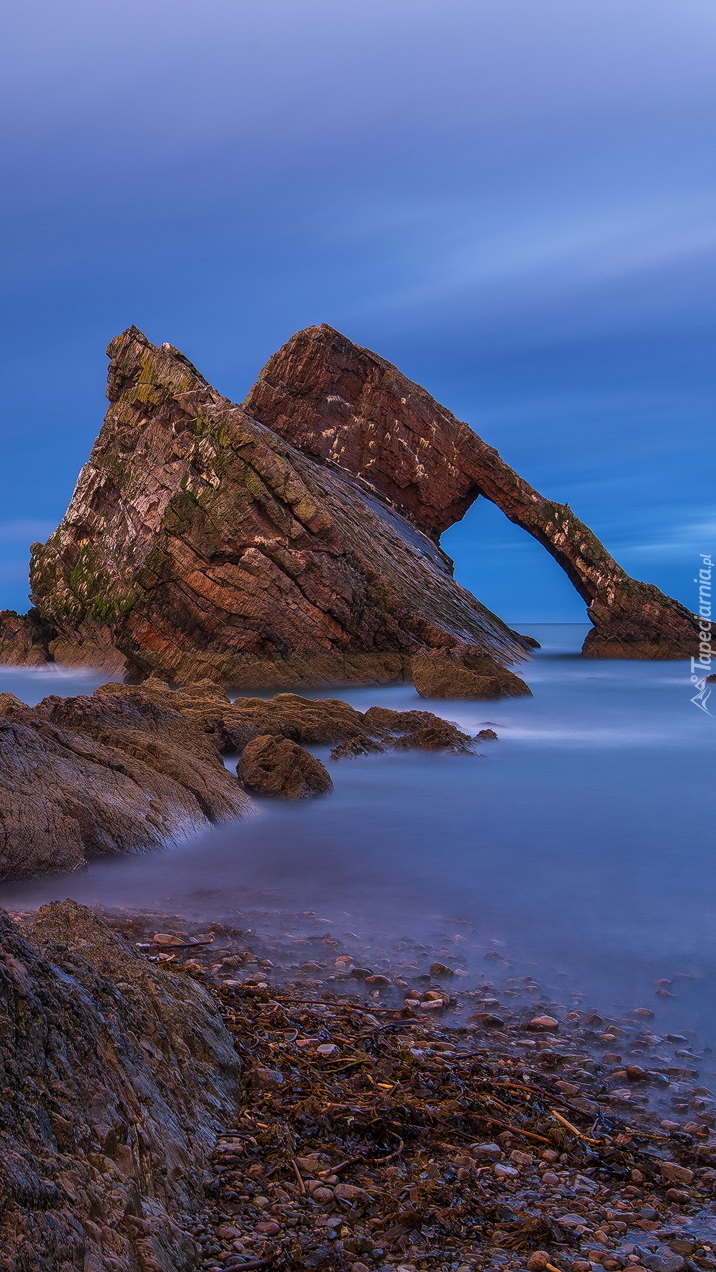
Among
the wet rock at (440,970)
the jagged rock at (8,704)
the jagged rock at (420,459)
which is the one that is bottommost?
the wet rock at (440,970)

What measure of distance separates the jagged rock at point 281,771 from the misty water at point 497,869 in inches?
10.2

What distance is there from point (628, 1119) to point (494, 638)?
99.5 ft

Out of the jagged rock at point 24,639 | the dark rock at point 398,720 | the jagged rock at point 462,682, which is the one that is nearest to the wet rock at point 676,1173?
the dark rock at point 398,720

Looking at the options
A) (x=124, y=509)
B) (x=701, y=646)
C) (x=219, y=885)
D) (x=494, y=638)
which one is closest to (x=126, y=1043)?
(x=219, y=885)

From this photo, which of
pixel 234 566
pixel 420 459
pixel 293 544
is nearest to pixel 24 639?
pixel 234 566

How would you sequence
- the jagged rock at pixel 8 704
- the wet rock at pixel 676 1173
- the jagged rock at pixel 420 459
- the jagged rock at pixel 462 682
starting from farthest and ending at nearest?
1. the jagged rock at pixel 420 459
2. the jagged rock at pixel 462 682
3. the jagged rock at pixel 8 704
4. the wet rock at pixel 676 1173

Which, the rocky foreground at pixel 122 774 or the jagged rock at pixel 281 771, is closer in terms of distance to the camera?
the rocky foreground at pixel 122 774

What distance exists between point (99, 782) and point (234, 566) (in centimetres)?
1811

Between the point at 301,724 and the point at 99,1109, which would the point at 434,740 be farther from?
the point at 99,1109

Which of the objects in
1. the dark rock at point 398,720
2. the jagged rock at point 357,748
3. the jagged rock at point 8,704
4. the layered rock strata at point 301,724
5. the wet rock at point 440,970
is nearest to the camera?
the wet rock at point 440,970

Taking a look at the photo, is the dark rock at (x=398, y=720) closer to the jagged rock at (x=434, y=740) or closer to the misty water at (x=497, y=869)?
the jagged rock at (x=434, y=740)

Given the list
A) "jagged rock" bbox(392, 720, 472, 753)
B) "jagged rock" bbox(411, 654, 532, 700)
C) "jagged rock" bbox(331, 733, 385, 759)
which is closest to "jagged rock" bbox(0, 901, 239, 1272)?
"jagged rock" bbox(331, 733, 385, 759)

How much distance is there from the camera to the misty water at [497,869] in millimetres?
5352

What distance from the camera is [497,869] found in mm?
7266
